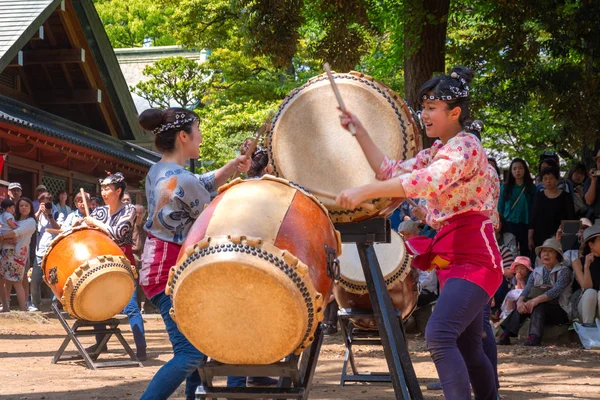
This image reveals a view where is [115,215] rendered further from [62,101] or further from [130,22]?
[130,22]

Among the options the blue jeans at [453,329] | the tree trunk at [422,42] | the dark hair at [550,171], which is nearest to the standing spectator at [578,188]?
the dark hair at [550,171]

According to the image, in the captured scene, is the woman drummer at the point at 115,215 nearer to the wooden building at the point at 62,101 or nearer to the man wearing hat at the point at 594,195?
the man wearing hat at the point at 594,195

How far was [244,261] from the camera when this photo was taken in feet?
10.2

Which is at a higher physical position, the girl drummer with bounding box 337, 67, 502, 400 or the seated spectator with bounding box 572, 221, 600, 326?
the girl drummer with bounding box 337, 67, 502, 400

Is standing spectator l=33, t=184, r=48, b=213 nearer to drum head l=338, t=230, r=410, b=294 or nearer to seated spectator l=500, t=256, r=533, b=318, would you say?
seated spectator l=500, t=256, r=533, b=318

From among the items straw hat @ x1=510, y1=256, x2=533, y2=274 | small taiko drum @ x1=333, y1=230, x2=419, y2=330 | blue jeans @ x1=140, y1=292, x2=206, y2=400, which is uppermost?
blue jeans @ x1=140, y1=292, x2=206, y2=400

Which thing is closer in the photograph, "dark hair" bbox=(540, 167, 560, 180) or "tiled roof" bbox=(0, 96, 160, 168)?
"dark hair" bbox=(540, 167, 560, 180)

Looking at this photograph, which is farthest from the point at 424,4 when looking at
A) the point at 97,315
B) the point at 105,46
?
the point at 105,46

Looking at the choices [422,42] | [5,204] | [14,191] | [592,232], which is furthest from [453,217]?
[14,191]

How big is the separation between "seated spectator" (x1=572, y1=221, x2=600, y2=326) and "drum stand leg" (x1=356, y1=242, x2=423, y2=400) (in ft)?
14.4

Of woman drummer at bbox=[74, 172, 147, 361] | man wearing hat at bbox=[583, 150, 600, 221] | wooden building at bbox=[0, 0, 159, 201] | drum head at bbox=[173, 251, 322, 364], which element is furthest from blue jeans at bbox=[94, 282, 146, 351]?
wooden building at bbox=[0, 0, 159, 201]

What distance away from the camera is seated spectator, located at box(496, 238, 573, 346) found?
8.50m

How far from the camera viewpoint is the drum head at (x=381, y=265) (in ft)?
19.7

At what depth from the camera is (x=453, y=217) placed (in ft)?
12.6
